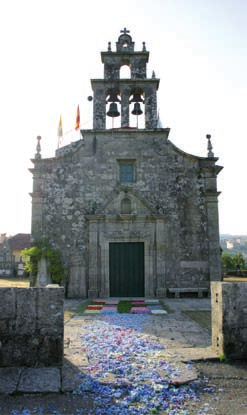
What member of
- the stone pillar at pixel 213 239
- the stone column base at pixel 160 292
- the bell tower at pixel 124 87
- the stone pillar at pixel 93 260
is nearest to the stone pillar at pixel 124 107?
the bell tower at pixel 124 87

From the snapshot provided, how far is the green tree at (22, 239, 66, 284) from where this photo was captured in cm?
1211

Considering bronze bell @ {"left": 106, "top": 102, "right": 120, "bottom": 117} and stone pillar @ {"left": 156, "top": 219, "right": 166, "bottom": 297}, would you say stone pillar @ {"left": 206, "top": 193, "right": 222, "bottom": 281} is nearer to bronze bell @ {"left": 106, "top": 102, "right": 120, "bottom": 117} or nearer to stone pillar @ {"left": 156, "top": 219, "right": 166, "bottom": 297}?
stone pillar @ {"left": 156, "top": 219, "right": 166, "bottom": 297}

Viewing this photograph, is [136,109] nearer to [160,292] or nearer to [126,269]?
[126,269]

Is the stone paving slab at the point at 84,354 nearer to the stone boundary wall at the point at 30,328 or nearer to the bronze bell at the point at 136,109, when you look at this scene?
the stone boundary wall at the point at 30,328

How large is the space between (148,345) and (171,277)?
709cm

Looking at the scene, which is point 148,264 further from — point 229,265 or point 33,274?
point 229,265

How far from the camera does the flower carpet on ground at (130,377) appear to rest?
11.3ft

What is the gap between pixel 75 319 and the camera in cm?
814

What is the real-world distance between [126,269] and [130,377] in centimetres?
852

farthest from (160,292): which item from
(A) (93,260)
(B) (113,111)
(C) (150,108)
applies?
(B) (113,111)

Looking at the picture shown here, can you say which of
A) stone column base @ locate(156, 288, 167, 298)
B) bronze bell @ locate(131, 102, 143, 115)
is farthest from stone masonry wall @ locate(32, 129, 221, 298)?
bronze bell @ locate(131, 102, 143, 115)

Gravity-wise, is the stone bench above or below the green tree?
below

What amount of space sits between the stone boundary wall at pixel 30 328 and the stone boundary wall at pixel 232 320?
2.24m

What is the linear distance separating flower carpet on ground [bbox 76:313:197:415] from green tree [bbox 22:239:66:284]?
5865mm
